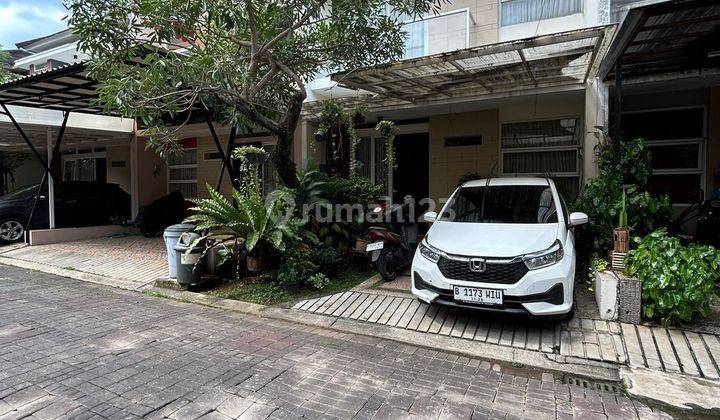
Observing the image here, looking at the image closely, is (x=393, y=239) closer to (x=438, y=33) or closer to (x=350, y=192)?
(x=350, y=192)

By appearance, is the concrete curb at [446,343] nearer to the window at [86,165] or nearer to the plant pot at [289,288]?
the plant pot at [289,288]

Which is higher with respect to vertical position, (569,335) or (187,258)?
(187,258)

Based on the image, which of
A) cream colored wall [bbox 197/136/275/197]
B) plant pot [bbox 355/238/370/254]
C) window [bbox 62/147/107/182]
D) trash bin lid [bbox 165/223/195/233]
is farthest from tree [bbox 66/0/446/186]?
window [bbox 62/147/107/182]

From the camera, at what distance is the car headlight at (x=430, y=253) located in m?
4.50

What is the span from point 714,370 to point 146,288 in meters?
6.95

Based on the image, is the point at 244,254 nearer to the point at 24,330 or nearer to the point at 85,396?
the point at 24,330

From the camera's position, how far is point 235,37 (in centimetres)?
584

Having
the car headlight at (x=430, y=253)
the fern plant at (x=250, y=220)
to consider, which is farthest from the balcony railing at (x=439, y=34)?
the car headlight at (x=430, y=253)

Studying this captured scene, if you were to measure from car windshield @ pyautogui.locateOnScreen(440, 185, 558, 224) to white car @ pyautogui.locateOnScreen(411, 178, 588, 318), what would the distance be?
1cm

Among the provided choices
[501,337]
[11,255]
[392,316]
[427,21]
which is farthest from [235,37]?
[11,255]

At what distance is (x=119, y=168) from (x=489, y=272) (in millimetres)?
14618

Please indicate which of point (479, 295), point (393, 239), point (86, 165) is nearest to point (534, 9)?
point (393, 239)

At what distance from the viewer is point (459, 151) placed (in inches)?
360

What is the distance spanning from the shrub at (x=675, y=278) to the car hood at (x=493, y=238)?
956 mm
